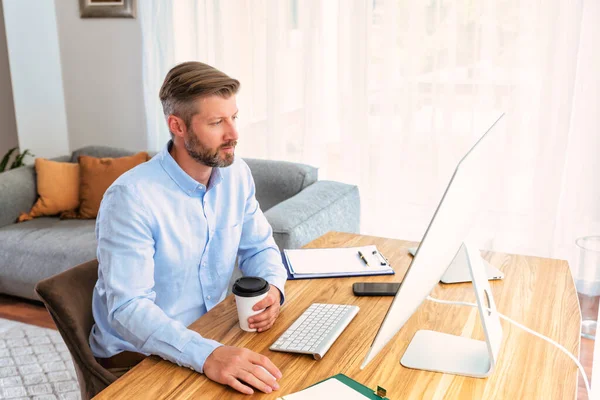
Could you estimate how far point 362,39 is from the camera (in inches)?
134

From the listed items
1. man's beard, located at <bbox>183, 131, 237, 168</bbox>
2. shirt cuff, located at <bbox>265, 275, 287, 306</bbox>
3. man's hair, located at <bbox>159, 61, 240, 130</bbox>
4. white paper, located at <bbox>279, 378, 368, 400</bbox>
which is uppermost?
man's hair, located at <bbox>159, 61, 240, 130</bbox>

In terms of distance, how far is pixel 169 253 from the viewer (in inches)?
63.3

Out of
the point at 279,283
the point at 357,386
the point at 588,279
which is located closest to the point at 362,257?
the point at 279,283

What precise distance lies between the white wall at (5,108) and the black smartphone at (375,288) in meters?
4.23

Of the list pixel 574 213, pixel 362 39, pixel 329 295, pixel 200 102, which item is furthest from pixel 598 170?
pixel 200 102

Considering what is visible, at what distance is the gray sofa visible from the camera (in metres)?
2.89

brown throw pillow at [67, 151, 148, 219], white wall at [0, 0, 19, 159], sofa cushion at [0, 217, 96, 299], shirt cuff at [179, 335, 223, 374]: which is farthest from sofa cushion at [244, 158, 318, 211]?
white wall at [0, 0, 19, 159]

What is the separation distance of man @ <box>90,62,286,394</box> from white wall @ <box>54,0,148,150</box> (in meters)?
2.64

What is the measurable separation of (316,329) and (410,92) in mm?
2250

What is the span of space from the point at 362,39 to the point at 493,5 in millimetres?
706

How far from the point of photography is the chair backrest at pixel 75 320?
1.49 m

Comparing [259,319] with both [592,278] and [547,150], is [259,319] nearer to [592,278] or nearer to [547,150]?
[592,278]

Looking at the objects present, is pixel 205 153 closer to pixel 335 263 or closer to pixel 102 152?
pixel 335 263

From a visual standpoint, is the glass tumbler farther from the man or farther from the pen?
the man
